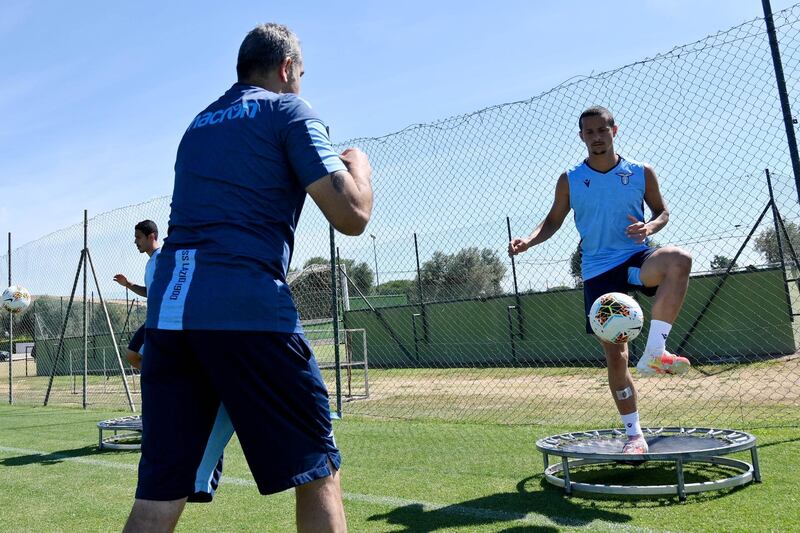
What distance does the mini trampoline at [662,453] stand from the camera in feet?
11.6

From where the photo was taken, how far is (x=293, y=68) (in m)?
2.23

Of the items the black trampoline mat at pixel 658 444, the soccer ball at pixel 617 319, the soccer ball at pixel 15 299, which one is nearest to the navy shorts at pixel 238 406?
the soccer ball at pixel 617 319

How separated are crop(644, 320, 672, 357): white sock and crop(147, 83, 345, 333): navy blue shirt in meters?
2.21

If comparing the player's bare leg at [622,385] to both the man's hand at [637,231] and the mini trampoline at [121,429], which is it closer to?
the man's hand at [637,231]

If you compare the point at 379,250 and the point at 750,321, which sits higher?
the point at 379,250

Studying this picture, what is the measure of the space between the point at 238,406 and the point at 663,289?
2.69 meters

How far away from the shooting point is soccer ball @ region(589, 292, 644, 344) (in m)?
3.68

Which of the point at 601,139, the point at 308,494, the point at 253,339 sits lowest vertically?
the point at 308,494

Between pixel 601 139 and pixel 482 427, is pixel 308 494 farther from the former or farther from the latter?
pixel 482 427

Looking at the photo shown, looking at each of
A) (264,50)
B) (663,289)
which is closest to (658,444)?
(663,289)

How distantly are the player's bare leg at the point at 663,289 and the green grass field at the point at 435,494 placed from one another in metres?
0.73

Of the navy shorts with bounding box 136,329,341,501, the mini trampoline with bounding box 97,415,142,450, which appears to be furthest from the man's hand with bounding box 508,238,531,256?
the mini trampoline with bounding box 97,415,142,450

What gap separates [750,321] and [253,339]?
45.7 ft

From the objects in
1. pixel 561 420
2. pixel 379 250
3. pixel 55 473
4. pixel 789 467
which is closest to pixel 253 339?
pixel 789 467
